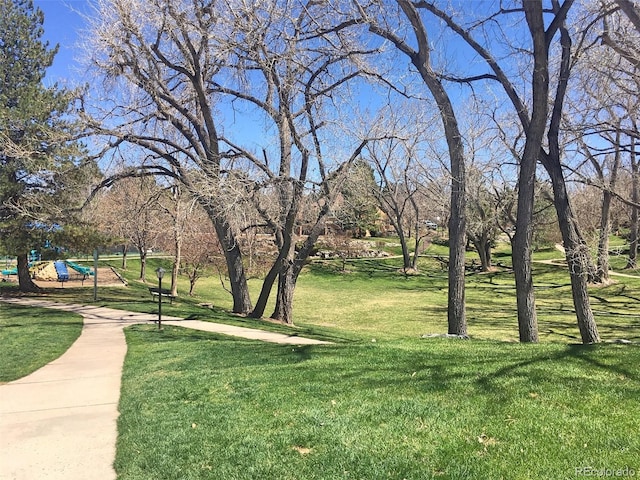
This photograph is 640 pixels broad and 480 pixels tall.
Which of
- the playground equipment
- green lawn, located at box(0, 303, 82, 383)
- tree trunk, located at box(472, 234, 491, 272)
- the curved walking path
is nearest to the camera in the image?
the curved walking path

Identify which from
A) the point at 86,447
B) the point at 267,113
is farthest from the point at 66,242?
the point at 86,447

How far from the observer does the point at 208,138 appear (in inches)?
571

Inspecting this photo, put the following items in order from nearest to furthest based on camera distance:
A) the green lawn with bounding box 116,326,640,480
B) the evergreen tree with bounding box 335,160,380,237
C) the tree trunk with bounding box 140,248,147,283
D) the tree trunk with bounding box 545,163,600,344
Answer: the green lawn with bounding box 116,326,640,480, the tree trunk with bounding box 545,163,600,344, the evergreen tree with bounding box 335,160,380,237, the tree trunk with bounding box 140,248,147,283

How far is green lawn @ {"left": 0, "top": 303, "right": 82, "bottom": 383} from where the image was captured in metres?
8.19

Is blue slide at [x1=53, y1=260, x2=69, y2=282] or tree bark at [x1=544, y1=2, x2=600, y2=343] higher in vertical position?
tree bark at [x1=544, y1=2, x2=600, y2=343]

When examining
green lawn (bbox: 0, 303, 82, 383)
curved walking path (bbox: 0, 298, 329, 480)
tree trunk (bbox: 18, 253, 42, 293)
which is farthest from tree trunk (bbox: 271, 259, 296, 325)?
tree trunk (bbox: 18, 253, 42, 293)

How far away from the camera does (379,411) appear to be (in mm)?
4512

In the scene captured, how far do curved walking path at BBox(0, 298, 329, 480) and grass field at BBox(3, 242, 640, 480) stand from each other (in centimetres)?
21

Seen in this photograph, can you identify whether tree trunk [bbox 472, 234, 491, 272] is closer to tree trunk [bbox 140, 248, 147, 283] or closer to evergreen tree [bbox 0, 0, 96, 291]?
tree trunk [bbox 140, 248, 147, 283]

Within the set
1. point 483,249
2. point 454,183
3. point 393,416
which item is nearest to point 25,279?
point 454,183

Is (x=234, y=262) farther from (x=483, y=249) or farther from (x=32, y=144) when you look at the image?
(x=483, y=249)

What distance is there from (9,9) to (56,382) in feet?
54.8

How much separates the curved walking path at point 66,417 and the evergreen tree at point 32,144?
9.00m

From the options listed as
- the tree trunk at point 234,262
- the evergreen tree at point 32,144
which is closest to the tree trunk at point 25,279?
the evergreen tree at point 32,144
